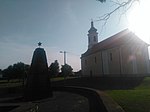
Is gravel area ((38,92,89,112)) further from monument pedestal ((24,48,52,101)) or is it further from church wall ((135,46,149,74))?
church wall ((135,46,149,74))

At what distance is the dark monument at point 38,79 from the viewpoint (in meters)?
17.9

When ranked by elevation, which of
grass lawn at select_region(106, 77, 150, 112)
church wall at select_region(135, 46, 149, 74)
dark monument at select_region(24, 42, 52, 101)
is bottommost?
grass lawn at select_region(106, 77, 150, 112)

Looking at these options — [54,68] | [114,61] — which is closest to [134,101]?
[114,61]

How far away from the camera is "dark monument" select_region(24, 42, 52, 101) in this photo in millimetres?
17922

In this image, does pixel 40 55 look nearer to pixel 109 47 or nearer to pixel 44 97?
pixel 44 97

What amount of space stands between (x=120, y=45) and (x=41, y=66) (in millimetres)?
24721

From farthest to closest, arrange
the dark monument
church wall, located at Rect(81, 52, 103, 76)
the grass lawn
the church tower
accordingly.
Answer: the church tower
church wall, located at Rect(81, 52, 103, 76)
the dark monument
the grass lawn

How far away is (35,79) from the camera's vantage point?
18172 millimetres

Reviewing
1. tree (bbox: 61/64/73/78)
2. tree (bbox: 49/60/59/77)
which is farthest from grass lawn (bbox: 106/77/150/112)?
tree (bbox: 49/60/59/77)

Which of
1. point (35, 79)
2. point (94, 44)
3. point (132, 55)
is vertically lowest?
point (35, 79)

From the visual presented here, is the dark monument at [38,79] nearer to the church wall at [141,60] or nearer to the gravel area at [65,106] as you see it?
the gravel area at [65,106]

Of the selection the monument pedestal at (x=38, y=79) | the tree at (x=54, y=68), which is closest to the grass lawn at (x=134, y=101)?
the monument pedestal at (x=38, y=79)

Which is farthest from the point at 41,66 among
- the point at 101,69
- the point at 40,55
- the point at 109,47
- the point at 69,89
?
the point at 101,69

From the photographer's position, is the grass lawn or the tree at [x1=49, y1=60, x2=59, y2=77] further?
the tree at [x1=49, y1=60, x2=59, y2=77]
